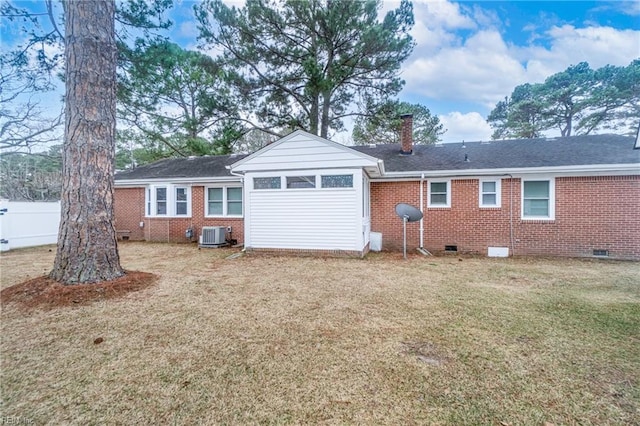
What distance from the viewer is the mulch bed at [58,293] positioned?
419 cm

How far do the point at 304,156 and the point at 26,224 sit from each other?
35.6 ft

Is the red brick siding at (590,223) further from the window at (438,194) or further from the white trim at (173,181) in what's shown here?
the white trim at (173,181)

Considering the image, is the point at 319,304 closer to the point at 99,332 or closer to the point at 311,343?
the point at 311,343

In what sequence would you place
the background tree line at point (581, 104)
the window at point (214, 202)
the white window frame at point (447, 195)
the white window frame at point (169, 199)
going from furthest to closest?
the background tree line at point (581, 104), the white window frame at point (169, 199), the window at point (214, 202), the white window frame at point (447, 195)

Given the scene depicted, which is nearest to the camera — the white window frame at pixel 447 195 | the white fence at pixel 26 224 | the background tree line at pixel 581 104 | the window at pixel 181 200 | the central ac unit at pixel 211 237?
the white window frame at pixel 447 195

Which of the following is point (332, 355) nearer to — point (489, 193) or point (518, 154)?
point (489, 193)

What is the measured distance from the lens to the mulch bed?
165 inches

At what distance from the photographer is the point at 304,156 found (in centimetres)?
823

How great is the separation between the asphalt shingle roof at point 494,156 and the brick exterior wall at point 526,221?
23.2 inches

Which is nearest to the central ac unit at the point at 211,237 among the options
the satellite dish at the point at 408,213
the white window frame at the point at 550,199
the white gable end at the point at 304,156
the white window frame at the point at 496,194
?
the white gable end at the point at 304,156

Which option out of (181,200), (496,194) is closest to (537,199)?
(496,194)

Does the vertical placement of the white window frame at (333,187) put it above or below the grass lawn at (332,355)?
above

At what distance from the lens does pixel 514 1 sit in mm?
8688

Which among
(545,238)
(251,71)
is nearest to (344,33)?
(251,71)
